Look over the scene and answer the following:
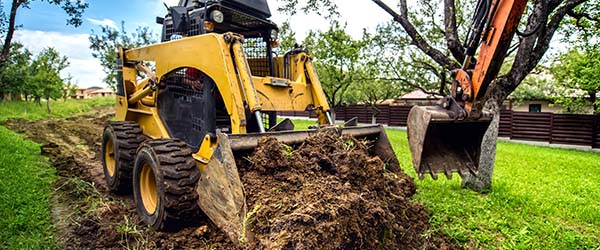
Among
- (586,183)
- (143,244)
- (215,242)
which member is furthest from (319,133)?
(586,183)

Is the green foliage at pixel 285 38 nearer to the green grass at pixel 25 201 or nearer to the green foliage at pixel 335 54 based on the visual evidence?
the green foliage at pixel 335 54

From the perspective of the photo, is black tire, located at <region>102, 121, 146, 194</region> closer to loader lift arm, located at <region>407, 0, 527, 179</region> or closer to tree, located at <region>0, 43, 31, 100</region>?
loader lift arm, located at <region>407, 0, 527, 179</region>

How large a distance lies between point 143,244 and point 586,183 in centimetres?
802

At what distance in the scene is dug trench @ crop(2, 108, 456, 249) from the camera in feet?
8.08

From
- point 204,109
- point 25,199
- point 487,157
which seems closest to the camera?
point 204,109

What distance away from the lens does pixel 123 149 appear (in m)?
4.71

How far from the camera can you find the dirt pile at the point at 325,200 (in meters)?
2.43

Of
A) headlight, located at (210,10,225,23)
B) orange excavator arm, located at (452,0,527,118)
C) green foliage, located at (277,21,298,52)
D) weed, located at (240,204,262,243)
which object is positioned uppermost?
green foliage, located at (277,21,298,52)

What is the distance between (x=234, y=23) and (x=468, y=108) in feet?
9.33

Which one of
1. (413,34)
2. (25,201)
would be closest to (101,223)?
(25,201)

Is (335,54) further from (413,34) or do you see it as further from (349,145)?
(349,145)

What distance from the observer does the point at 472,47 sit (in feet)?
11.3

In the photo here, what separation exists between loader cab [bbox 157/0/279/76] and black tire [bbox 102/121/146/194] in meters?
1.29

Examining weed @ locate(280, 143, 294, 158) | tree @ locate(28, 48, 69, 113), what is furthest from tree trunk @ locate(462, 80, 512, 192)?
tree @ locate(28, 48, 69, 113)
